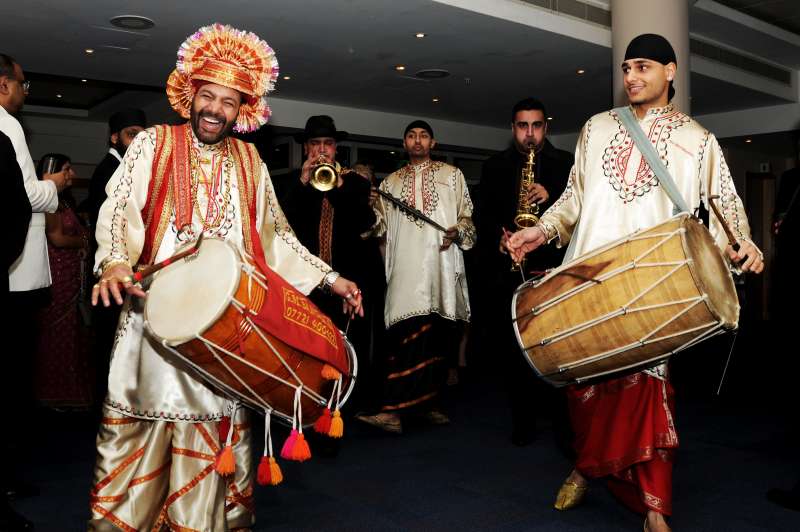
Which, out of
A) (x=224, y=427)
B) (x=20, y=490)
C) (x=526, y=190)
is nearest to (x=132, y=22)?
(x=526, y=190)

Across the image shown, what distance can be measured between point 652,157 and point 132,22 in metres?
5.68

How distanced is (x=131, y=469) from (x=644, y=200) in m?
1.94

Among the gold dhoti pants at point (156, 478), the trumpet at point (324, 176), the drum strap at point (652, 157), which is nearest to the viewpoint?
the gold dhoti pants at point (156, 478)

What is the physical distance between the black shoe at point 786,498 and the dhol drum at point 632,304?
1.20 metres

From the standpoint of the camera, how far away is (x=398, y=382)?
15.0 feet

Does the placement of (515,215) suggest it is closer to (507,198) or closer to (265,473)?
(507,198)

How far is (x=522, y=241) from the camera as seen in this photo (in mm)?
2912

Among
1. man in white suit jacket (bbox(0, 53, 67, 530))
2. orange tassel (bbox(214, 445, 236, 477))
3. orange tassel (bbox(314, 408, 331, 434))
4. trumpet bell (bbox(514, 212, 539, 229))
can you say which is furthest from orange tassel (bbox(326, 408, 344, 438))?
Result: trumpet bell (bbox(514, 212, 539, 229))

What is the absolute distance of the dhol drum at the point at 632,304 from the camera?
2.29 metres

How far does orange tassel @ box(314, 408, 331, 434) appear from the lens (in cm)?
224

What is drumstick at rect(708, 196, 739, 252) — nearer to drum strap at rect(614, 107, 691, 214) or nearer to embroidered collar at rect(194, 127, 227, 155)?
drum strap at rect(614, 107, 691, 214)


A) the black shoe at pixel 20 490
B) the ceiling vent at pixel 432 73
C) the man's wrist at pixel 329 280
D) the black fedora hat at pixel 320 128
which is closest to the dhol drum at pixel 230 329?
the man's wrist at pixel 329 280

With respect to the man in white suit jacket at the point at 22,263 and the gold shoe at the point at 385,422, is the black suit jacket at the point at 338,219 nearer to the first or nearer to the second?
the gold shoe at the point at 385,422

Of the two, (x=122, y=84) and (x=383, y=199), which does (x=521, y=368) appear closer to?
(x=383, y=199)
